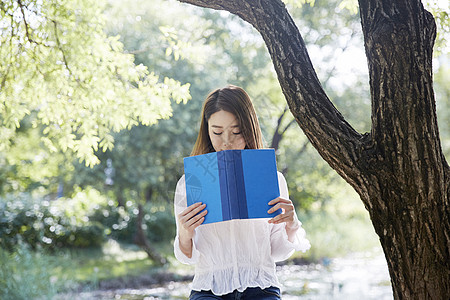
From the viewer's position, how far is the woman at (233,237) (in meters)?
1.97

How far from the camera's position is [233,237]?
2094 millimetres

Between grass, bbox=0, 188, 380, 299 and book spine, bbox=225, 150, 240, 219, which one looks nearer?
book spine, bbox=225, 150, 240, 219

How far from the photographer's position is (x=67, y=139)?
12.1 ft

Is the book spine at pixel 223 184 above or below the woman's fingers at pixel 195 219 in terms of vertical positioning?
above

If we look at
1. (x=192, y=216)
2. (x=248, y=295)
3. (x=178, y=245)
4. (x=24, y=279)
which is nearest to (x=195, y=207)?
(x=192, y=216)

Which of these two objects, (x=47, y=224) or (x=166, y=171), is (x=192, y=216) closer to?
(x=166, y=171)

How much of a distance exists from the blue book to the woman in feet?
0.14

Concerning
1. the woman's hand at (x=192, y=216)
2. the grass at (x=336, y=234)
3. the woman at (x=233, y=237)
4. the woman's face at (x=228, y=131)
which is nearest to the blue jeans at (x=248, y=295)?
the woman at (x=233, y=237)

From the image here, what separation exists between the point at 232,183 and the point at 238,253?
14.5 inches

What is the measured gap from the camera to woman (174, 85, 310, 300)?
1.97 metres

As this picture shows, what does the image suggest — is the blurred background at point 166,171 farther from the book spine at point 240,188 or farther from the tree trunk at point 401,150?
the tree trunk at point 401,150

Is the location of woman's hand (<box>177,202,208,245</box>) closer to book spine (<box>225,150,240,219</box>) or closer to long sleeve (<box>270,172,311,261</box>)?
book spine (<box>225,150,240,219</box>)

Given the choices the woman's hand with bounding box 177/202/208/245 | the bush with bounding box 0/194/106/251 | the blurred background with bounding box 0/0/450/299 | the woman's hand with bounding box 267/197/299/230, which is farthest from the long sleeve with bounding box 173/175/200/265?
the bush with bounding box 0/194/106/251

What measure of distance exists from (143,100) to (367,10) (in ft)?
6.70
